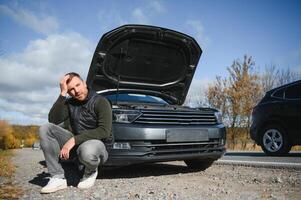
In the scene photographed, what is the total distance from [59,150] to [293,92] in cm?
569

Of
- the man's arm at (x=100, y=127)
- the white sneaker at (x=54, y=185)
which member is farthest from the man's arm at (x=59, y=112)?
the white sneaker at (x=54, y=185)

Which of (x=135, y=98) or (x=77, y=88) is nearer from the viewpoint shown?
(x=77, y=88)

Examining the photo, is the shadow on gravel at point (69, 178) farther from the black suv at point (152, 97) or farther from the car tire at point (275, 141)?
the car tire at point (275, 141)

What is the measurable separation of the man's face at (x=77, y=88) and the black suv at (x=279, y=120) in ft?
17.1

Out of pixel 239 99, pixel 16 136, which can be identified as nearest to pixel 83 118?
pixel 239 99

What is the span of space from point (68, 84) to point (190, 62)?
269 centimetres

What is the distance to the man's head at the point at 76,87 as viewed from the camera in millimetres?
4090

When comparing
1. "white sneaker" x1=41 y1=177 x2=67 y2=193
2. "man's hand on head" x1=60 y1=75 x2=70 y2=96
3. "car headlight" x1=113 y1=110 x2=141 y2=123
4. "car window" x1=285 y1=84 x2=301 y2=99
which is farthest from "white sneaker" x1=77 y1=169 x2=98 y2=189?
"car window" x1=285 y1=84 x2=301 y2=99

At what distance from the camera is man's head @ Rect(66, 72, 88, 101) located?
4090 millimetres

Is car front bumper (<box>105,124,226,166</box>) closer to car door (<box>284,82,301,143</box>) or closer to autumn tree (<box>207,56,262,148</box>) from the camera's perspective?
car door (<box>284,82,301,143</box>)

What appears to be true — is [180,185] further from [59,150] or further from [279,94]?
[279,94]

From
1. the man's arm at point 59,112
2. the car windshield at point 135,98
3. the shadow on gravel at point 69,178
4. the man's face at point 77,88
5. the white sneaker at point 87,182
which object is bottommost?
the shadow on gravel at point 69,178

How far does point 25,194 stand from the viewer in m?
3.69

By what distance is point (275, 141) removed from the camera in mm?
8086
